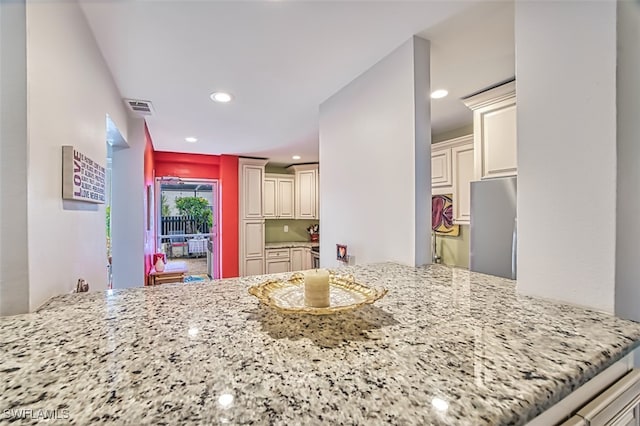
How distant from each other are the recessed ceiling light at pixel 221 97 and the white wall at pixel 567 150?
1.92 meters

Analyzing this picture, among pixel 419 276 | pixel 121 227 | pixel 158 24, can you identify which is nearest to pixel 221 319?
pixel 419 276

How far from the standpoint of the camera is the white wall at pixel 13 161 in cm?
82

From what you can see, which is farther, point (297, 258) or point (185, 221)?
point (185, 221)

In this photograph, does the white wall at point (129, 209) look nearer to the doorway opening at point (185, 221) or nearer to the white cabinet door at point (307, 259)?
the white cabinet door at point (307, 259)

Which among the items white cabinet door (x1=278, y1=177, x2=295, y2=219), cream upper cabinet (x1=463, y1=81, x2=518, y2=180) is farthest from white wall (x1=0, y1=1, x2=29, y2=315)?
white cabinet door (x1=278, y1=177, x2=295, y2=219)

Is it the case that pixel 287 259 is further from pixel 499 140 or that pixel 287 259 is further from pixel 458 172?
pixel 499 140

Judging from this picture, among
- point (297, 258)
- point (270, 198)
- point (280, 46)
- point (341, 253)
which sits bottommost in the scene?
point (297, 258)

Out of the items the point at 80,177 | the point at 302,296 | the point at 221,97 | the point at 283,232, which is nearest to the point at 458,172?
the point at 221,97

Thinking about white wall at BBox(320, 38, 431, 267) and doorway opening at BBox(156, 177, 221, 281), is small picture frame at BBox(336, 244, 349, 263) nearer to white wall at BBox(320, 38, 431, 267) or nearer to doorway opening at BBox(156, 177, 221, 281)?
white wall at BBox(320, 38, 431, 267)

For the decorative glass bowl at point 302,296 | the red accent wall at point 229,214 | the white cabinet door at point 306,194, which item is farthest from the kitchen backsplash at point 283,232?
the decorative glass bowl at point 302,296

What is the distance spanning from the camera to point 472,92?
2145 mm

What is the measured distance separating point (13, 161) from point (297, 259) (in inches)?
183

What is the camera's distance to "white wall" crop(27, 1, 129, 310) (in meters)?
0.90

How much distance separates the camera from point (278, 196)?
5406 mm
